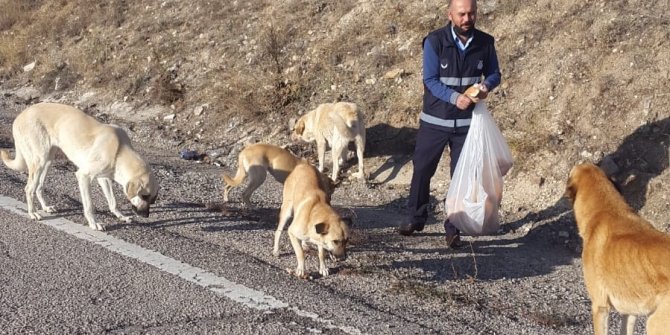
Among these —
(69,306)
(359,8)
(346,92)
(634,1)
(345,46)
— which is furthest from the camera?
(359,8)

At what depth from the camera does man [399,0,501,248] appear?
682 centimetres

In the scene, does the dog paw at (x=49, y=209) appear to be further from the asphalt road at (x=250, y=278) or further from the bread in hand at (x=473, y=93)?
the bread in hand at (x=473, y=93)

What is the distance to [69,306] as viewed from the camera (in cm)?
538

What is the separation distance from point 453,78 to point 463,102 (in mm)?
304

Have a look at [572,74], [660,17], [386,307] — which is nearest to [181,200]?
[386,307]

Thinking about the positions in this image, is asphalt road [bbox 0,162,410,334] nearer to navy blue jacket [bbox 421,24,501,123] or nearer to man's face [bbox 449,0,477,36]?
navy blue jacket [bbox 421,24,501,123]

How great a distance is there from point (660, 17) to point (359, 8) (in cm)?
568

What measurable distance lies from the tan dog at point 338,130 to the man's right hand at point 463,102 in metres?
3.52

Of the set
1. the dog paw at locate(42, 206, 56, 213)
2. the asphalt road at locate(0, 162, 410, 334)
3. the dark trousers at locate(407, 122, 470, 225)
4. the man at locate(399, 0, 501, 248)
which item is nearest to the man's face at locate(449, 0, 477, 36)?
the man at locate(399, 0, 501, 248)

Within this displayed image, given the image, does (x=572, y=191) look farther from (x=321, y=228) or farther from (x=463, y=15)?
(x=463, y=15)

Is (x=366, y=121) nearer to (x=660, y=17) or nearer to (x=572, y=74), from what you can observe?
(x=572, y=74)

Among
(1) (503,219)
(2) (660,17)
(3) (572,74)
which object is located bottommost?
(1) (503,219)

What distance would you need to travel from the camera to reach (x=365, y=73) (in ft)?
41.5

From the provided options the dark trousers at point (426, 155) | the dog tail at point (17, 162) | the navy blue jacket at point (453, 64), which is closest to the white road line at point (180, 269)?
the dog tail at point (17, 162)
